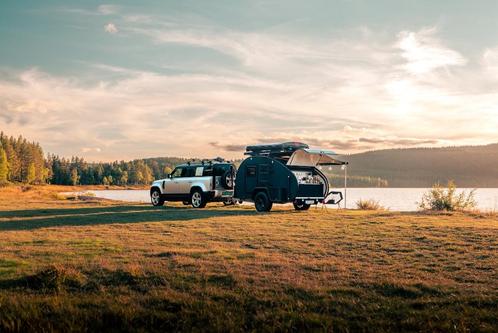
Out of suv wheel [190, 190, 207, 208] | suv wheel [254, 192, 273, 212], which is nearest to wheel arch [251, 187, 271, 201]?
suv wheel [254, 192, 273, 212]

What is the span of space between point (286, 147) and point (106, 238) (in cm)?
1123

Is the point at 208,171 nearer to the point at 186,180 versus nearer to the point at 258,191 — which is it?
the point at 186,180

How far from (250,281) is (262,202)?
49.2 ft

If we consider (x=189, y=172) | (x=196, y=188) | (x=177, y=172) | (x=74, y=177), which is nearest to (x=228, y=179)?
(x=196, y=188)

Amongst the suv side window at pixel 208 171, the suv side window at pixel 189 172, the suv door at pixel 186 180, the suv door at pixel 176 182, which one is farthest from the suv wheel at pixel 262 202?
the suv door at pixel 176 182

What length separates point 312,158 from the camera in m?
24.4

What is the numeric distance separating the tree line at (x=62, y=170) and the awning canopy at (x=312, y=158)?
105 metres

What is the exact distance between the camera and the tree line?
120250mm

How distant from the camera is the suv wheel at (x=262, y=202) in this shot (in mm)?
23223

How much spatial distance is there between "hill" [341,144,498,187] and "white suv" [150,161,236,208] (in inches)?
5308

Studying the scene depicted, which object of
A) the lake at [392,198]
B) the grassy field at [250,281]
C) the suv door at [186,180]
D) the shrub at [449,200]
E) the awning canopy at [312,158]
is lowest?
the grassy field at [250,281]

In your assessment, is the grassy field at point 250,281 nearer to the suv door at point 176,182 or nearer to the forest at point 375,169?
the suv door at point 176,182

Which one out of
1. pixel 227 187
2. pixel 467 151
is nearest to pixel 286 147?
pixel 227 187

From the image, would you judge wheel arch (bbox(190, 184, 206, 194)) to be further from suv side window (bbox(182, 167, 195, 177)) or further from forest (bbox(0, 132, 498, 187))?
forest (bbox(0, 132, 498, 187))
